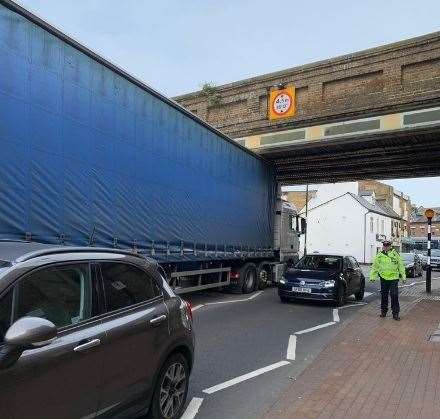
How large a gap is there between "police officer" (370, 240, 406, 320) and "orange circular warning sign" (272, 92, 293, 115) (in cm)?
895

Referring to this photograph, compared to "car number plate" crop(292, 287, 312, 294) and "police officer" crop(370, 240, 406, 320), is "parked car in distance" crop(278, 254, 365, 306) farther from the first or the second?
"police officer" crop(370, 240, 406, 320)

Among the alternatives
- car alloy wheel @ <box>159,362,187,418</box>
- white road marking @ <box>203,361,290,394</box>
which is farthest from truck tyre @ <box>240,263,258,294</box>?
car alloy wheel @ <box>159,362,187,418</box>

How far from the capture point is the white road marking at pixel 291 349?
7.44 meters

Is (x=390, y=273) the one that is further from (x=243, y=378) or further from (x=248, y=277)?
(x=243, y=378)

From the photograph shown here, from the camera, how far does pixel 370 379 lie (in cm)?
616

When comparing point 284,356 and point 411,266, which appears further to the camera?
point 411,266

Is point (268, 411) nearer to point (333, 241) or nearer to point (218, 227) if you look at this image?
point (218, 227)

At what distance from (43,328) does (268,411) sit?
2.93 metres

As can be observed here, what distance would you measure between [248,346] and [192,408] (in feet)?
10.5

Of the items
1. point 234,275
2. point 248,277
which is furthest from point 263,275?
point 234,275

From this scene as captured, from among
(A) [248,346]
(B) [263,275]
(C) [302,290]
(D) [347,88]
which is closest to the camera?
(A) [248,346]

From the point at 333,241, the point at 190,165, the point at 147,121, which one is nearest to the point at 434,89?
the point at 190,165

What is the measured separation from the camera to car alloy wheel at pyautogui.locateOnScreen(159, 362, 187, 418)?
430cm

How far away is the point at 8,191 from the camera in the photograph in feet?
21.7
